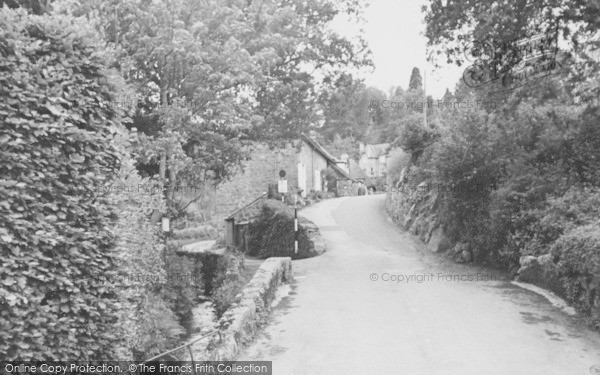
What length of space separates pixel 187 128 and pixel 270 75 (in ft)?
18.2

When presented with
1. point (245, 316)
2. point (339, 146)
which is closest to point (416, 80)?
point (339, 146)

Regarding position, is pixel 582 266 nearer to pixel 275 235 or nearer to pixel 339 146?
pixel 275 235

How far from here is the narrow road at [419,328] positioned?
6348 mm

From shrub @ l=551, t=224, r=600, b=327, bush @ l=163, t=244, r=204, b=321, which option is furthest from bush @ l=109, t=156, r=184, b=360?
shrub @ l=551, t=224, r=600, b=327

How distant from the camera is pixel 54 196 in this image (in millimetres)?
4133

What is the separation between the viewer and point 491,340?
7.28 meters

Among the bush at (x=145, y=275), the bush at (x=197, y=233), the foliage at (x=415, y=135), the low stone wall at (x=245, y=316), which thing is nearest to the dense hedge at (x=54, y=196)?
the bush at (x=145, y=275)

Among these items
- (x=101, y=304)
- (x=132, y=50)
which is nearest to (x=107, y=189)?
(x=101, y=304)

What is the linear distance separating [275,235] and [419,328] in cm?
1117

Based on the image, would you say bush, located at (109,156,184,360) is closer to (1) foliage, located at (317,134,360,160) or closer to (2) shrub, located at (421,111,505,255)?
(2) shrub, located at (421,111,505,255)

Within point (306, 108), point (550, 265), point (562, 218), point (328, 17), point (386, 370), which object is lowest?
point (386, 370)

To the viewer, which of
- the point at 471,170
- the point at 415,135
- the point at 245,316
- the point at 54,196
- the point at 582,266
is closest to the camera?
the point at 54,196

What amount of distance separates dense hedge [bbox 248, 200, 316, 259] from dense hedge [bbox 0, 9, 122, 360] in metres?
12.9

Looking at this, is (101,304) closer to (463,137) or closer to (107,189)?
(107,189)
